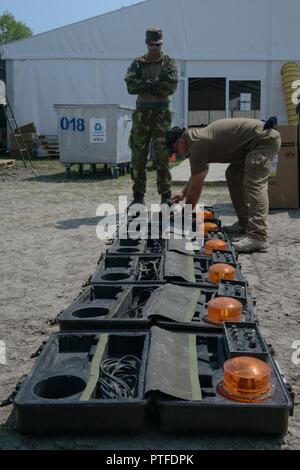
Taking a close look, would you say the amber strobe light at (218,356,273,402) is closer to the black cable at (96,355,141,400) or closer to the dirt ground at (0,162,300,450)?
the dirt ground at (0,162,300,450)

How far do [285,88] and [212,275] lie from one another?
45.0 ft

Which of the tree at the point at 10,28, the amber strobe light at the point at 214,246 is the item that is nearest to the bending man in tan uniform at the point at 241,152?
the amber strobe light at the point at 214,246

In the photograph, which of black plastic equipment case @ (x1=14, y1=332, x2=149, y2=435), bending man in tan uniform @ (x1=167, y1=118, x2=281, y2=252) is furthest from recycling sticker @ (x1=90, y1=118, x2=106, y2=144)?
black plastic equipment case @ (x1=14, y1=332, x2=149, y2=435)

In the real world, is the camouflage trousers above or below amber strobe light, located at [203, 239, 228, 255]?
above

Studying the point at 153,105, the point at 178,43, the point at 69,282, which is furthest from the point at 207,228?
the point at 178,43

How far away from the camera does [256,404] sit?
6.16ft

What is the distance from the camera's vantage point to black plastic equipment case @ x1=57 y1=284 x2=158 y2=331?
2.56m

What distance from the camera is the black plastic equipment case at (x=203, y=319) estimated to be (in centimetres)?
252

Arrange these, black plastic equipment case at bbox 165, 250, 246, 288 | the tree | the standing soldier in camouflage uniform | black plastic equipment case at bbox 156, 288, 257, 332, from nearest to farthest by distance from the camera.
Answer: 1. black plastic equipment case at bbox 156, 288, 257, 332
2. black plastic equipment case at bbox 165, 250, 246, 288
3. the standing soldier in camouflage uniform
4. the tree

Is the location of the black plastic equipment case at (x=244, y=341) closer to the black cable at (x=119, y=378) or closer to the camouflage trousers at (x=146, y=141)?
the black cable at (x=119, y=378)

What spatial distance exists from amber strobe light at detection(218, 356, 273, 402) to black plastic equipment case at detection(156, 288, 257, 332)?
47 centimetres

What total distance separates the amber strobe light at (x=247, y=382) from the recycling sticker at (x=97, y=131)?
351 inches
